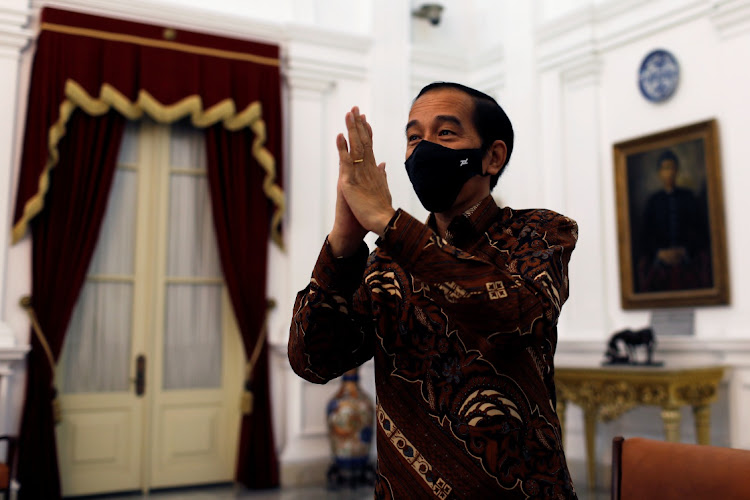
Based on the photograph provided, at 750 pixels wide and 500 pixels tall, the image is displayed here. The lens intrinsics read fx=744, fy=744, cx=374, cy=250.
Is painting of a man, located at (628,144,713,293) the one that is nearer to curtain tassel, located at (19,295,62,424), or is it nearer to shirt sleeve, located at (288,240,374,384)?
curtain tassel, located at (19,295,62,424)

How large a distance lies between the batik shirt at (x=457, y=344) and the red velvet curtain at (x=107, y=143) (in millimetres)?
4452

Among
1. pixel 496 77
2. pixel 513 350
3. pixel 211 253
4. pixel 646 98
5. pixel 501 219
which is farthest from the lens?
pixel 496 77

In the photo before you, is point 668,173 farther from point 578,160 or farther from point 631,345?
point 631,345

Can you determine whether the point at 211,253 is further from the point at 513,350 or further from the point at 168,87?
the point at 513,350

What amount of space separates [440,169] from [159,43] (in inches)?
198

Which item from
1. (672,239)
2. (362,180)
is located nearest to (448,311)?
(362,180)

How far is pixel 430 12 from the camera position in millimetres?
6973

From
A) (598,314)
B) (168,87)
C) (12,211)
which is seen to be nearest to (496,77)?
(598,314)

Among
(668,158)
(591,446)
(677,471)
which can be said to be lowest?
(591,446)

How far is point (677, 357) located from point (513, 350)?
4498 millimetres

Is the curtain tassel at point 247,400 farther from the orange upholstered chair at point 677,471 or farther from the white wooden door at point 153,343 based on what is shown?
the orange upholstered chair at point 677,471

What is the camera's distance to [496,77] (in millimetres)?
6906

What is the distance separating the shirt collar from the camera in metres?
1.20

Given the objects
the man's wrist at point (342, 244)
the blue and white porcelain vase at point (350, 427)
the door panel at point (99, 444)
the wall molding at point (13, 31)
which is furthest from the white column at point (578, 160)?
the man's wrist at point (342, 244)
